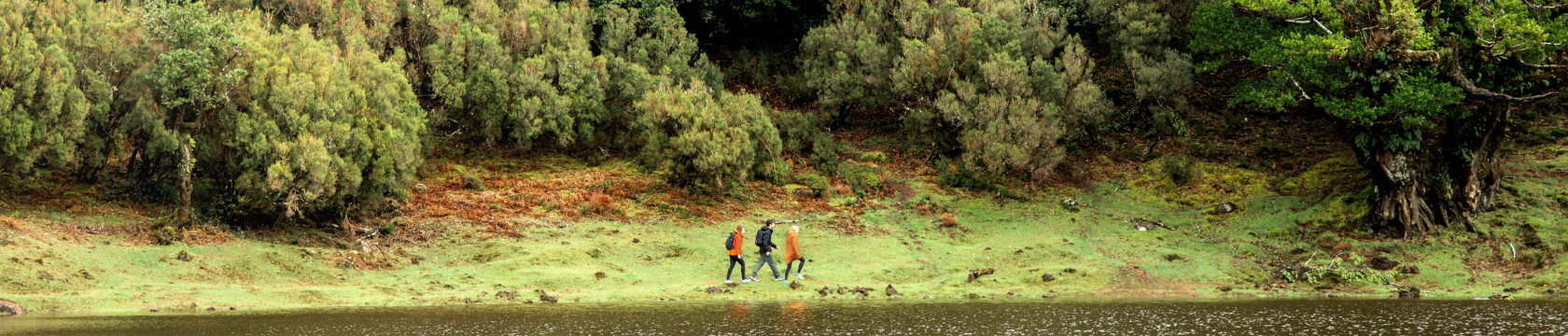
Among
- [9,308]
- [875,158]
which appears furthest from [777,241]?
Answer: [9,308]

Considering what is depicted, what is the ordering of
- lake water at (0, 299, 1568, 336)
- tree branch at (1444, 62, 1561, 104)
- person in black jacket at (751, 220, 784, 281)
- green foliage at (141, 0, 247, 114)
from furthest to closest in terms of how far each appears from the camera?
tree branch at (1444, 62, 1561, 104) → green foliage at (141, 0, 247, 114) → person in black jacket at (751, 220, 784, 281) → lake water at (0, 299, 1568, 336)

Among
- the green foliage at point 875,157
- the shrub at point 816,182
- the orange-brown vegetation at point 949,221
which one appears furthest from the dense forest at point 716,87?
the orange-brown vegetation at point 949,221

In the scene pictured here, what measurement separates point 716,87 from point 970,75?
28.5 feet

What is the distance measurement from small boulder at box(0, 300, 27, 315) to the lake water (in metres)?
0.26

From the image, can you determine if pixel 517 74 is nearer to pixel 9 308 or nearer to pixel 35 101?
pixel 35 101

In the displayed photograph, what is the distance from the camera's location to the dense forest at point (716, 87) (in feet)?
79.1

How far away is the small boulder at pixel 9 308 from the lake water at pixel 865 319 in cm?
26

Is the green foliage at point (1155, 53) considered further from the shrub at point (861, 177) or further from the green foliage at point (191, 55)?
the green foliage at point (191, 55)

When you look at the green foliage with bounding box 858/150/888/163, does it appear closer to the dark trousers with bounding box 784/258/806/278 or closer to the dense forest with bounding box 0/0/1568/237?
the dense forest with bounding box 0/0/1568/237

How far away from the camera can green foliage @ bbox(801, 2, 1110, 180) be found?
3288 cm

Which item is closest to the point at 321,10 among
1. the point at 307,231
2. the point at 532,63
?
the point at 532,63

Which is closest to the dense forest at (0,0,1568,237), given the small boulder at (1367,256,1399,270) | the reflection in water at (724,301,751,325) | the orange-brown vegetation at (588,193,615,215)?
the small boulder at (1367,256,1399,270)

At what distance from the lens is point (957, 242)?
2823 cm

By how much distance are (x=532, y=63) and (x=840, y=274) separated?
554 inches
